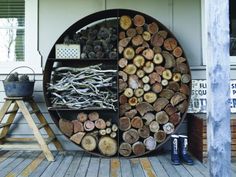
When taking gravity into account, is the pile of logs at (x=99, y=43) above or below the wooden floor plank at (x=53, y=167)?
above

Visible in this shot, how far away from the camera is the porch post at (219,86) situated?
226 cm

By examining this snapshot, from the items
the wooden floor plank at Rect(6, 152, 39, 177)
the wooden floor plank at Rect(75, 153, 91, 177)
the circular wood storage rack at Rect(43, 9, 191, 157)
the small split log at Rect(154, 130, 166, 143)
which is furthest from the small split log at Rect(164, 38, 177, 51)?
the wooden floor plank at Rect(6, 152, 39, 177)

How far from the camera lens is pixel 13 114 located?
4305 millimetres

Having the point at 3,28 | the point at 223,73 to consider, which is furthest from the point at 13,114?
the point at 223,73

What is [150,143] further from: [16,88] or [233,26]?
[233,26]

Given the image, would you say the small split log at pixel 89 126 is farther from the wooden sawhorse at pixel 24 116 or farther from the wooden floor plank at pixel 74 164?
the wooden sawhorse at pixel 24 116

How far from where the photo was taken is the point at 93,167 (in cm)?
360

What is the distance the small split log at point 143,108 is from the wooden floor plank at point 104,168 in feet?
2.32

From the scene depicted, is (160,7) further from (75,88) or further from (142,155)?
(142,155)

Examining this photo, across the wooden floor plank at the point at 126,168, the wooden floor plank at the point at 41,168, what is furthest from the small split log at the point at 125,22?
the wooden floor plank at the point at 41,168

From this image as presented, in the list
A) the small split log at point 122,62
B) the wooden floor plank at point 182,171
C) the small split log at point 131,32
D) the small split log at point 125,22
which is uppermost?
the small split log at point 125,22

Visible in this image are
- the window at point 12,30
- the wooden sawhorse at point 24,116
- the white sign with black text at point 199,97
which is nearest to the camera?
the wooden sawhorse at point 24,116

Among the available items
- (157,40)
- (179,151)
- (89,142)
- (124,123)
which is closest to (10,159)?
(89,142)

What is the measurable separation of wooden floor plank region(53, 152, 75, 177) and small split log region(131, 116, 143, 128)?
0.86 metres
